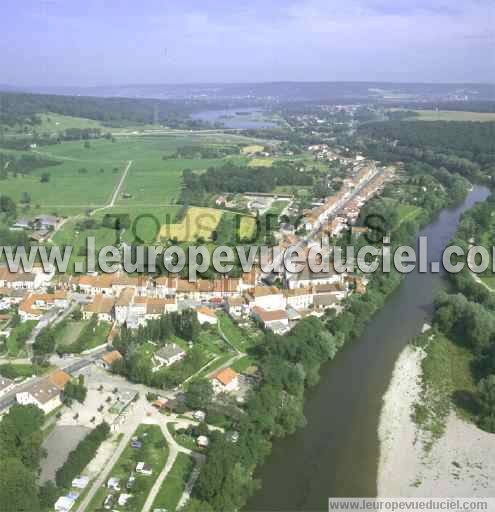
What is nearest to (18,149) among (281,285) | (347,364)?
(281,285)

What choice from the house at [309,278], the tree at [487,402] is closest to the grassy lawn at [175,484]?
the tree at [487,402]

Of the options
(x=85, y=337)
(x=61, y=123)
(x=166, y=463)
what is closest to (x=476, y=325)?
(x=166, y=463)

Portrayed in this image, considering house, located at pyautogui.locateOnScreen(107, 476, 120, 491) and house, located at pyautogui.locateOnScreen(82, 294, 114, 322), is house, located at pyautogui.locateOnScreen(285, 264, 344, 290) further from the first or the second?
house, located at pyautogui.locateOnScreen(107, 476, 120, 491)

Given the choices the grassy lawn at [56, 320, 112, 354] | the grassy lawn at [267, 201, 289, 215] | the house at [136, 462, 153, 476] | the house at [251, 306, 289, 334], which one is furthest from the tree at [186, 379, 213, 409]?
the grassy lawn at [267, 201, 289, 215]

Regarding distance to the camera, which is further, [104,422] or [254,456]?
[104,422]

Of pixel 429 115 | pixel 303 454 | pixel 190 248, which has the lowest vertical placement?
pixel 303 454

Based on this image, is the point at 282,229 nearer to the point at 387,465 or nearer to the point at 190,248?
the point at 190,248
